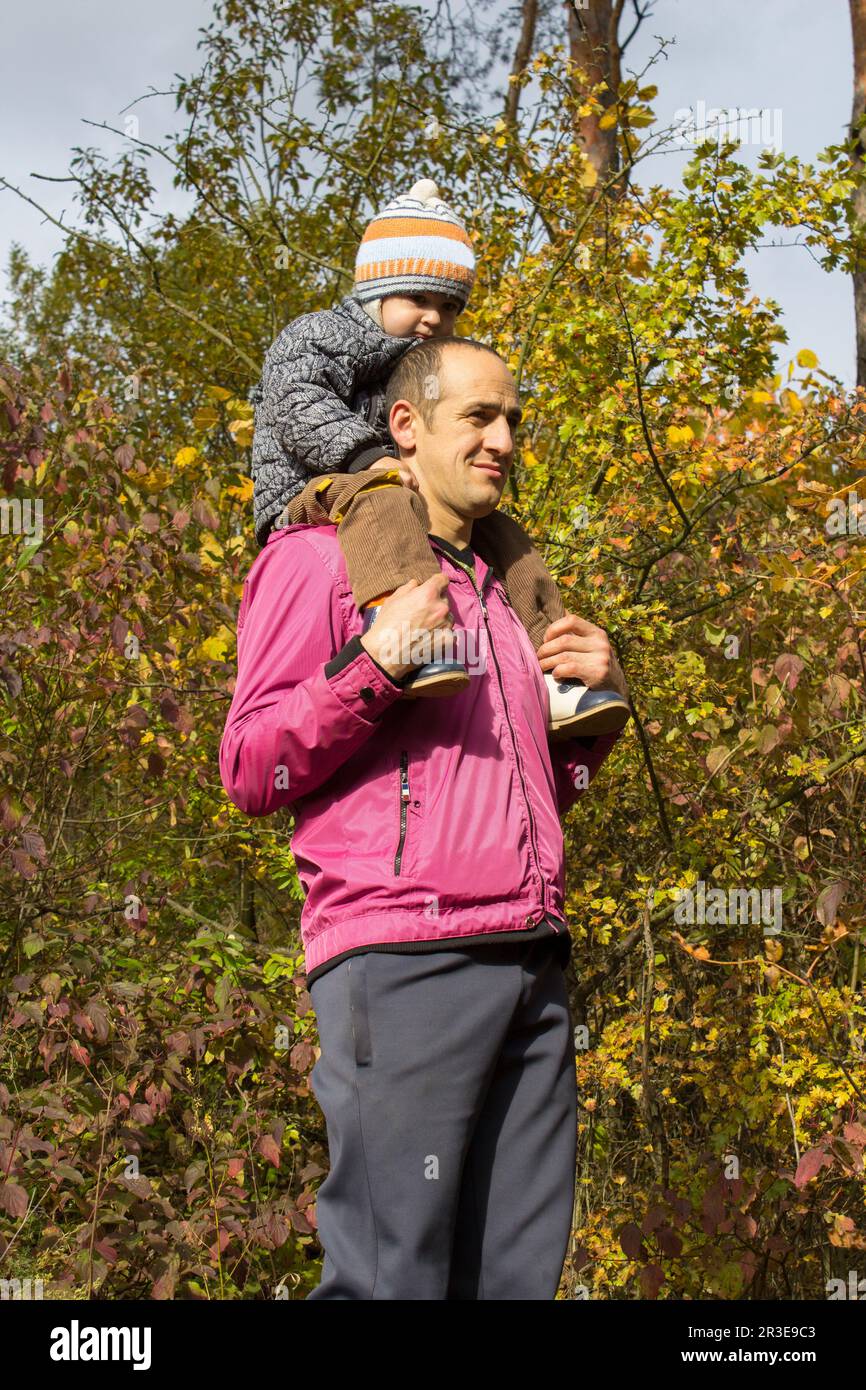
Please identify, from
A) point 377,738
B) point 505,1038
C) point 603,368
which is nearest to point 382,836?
point 377,738

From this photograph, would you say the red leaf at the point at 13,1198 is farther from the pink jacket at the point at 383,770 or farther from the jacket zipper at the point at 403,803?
the jacket zipper at the point at 403,803

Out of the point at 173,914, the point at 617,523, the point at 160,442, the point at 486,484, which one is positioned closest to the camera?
the point at 486,484

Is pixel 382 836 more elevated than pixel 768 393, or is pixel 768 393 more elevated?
pixel 768 393

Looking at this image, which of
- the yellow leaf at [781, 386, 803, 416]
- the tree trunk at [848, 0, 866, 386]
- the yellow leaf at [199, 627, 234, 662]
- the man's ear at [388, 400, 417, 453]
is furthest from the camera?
the tree trunk at [848, 0, 866, 386]

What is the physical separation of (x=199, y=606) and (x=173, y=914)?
1.16 m

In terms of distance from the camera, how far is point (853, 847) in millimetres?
4410

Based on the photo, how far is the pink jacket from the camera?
75.9 inches

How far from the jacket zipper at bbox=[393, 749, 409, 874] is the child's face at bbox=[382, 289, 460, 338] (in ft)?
3.13

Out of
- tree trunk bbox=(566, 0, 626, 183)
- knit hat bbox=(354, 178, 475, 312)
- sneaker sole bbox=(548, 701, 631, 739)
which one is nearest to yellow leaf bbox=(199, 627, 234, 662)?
knit hat bbox=(354, 178, 475, 312)

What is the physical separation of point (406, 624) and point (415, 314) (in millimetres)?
908

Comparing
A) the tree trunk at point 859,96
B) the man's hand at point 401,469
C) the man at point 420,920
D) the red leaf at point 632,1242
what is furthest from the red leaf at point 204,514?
the tree trunk at point 859,96

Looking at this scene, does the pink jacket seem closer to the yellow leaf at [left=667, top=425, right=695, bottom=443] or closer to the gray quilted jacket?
the gray quilted jacket
